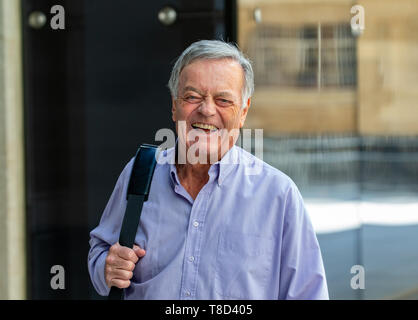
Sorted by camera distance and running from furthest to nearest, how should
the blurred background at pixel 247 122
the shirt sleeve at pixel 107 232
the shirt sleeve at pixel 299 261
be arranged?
the blurred background at pixel 247 122, the shirt sleeve at pixel 107 232, the shirt sleeve at pixel 299 261

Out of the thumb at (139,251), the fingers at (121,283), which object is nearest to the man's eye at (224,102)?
the thumb at (139,251)

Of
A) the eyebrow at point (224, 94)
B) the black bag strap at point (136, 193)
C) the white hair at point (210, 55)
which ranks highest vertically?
the white hair at point (210, 55)

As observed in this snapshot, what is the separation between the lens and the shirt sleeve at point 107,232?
2008 mm

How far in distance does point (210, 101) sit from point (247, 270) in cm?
51

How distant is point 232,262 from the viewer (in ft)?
6.02

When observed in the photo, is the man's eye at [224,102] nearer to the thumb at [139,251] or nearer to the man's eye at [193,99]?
the man's eye at [193,99]

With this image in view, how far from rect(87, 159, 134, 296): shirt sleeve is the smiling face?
26cm

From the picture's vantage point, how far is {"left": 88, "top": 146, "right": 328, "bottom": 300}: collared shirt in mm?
1811

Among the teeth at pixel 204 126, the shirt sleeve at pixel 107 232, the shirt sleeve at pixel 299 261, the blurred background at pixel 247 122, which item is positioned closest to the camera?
the shirt sleeve at pixel 299 261

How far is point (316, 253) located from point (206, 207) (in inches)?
13.8

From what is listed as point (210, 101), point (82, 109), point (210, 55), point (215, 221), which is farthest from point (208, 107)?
point (82, 109)

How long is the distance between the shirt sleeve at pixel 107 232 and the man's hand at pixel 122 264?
9 cm

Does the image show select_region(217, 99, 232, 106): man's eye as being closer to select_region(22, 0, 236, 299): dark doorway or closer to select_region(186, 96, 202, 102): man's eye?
select_region(186, 96, 202, 102): man's eye
